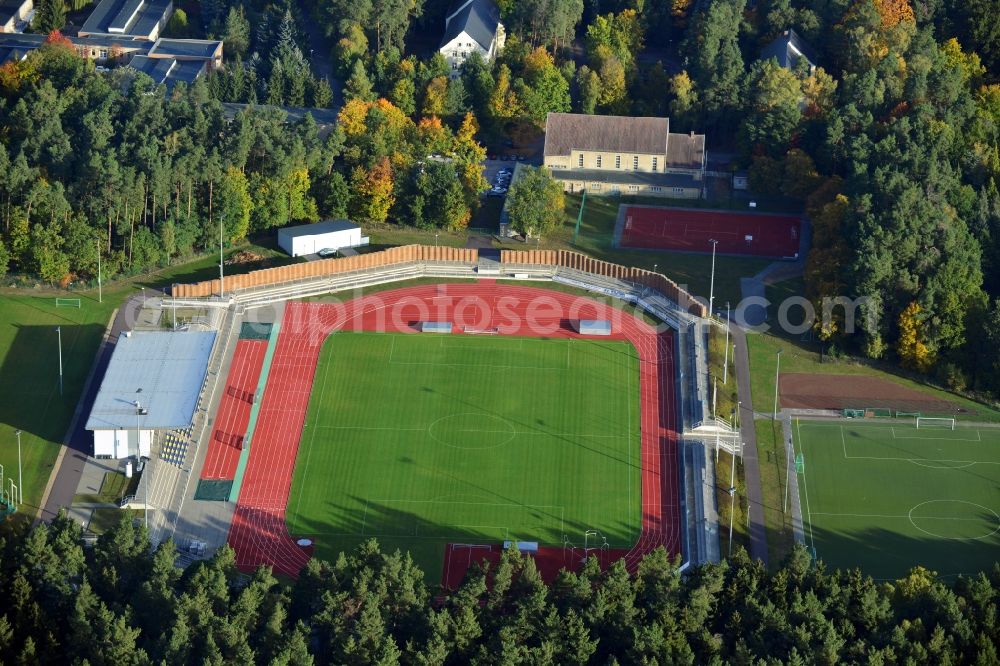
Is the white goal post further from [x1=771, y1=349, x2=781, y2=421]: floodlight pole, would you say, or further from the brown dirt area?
[x1=771, y1=349, x2=781, y2=421]: floodlight pole

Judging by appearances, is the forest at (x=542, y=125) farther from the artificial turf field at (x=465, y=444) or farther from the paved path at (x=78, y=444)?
the artificial turf field at (x=465, y=444)

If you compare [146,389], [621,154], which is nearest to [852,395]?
[621,154]

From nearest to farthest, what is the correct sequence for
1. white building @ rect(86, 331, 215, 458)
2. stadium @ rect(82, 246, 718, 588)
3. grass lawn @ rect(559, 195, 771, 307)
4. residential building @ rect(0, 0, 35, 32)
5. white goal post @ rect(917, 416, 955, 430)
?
1. stadium @ rect(82, 246, 718, 588)
2. white building @ rect(86, 331, 215, 458)
3. white goal post @ rect(917, 416, 955, 430)
4. grass lawn @ rect(559, 195, 771, 307)
5. residential building @ rect(0, 0, 35, 32)

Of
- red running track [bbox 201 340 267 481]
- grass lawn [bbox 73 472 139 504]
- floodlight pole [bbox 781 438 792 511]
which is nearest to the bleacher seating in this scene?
red running track [bbox 201 340 267 481]

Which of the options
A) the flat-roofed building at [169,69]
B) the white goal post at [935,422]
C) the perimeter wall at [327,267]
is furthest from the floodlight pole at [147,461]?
the white goal post at [935,422]

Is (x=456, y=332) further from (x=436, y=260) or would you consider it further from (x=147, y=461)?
(x=147, y=461)

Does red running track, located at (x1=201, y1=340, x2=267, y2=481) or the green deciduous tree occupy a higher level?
the green deciduous tree

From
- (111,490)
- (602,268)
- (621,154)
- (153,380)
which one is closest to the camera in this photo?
(111,490)
